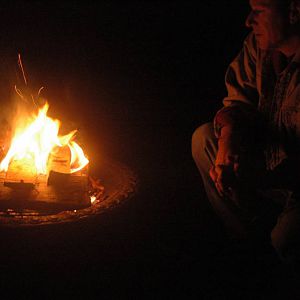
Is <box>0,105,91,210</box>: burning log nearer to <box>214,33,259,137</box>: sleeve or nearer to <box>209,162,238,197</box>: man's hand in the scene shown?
<box>209,162,238,197</box>: man's hand

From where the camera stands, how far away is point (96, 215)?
3012 mm

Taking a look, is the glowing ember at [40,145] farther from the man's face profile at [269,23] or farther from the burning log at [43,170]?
the man's face profile at [269,23]

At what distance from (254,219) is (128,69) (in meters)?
3.22

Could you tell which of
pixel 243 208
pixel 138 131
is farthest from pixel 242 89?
pixel 138 131

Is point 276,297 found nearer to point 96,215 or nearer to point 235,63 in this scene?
point 96,215

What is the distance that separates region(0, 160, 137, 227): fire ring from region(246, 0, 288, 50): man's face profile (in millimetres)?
1329

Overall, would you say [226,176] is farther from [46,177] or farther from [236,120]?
[46,177]

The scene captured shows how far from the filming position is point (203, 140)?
136 inches

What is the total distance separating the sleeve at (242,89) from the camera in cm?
321

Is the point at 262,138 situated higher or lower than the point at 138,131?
lower

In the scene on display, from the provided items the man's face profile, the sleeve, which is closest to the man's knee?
the sleeve

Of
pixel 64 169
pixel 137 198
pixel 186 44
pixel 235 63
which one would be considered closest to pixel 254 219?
pixel 137 198

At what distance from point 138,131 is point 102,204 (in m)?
2.21

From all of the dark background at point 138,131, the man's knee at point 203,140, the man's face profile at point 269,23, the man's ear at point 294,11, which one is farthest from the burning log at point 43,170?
the man's ear at point 294,11
